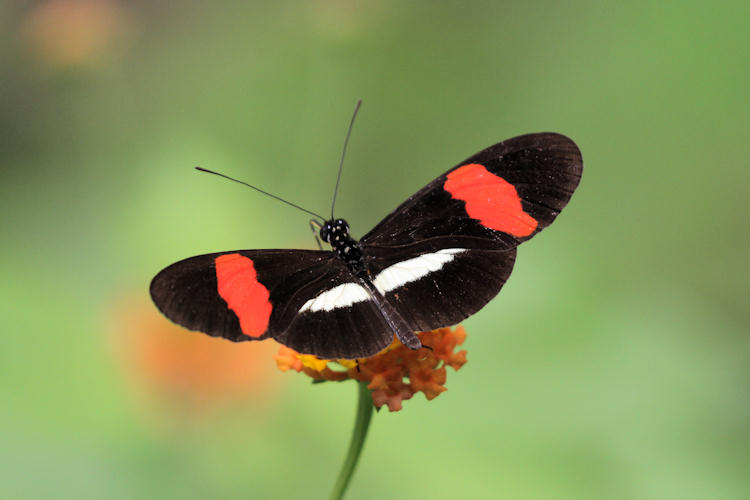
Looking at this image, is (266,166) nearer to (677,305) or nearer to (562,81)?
(562,81)

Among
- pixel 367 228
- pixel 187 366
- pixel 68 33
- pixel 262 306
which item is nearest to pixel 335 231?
pixel 262 306

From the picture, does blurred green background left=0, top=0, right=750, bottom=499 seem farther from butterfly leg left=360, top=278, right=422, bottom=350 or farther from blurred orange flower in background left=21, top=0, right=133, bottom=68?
butterfly leg left=360, top=278, right=422, bottom=350

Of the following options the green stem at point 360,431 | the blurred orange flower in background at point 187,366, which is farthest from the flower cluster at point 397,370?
the blurred orange flower in background at point 187,366

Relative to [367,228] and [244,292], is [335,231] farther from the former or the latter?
[367,228]

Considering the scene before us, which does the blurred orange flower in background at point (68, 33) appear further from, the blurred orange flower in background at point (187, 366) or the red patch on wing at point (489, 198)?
the red patch on wing at point (489, 198)

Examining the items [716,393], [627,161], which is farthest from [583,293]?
[627,161]

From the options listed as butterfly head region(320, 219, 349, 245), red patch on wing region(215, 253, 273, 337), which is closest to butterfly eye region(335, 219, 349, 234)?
butterfly head region(320, 219, 349, 245)
